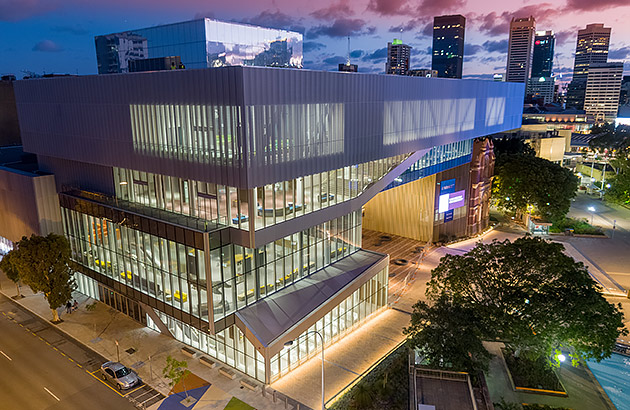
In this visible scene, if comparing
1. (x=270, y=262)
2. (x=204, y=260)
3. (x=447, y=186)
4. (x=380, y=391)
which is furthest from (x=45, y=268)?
(x=447, y=186)

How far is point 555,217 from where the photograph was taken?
6116 cm

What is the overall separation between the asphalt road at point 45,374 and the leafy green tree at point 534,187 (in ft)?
186

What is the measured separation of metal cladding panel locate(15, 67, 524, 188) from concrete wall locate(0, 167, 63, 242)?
10.3 feet

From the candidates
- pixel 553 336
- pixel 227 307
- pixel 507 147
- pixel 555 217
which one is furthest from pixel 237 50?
pixel 507 147

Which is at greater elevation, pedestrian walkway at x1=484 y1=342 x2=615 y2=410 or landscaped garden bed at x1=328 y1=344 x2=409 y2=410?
landscaped garden bed at x1=328 y1=344 x2=409 y2=410

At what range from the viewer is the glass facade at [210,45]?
33.5m

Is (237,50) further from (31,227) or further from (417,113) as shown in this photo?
(31,227)

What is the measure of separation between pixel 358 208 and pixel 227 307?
1483 centimetres

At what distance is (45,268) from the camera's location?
35.0 m

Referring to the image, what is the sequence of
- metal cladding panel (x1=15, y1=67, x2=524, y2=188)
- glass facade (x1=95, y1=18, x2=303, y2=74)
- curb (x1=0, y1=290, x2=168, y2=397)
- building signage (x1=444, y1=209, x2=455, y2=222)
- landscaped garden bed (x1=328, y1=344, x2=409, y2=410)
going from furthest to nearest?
building signage (x1=444, y1=209, x2=455, y2=222) → glass facade (x1=95, y1=18, x2=303, y2=74) → curb (x1=0, y1=290, x2=168, y2=397) → metal cladding panel (x1=15, y1=67, x2=524, y2=188) → landscaped garden bed (x1=328, y1=344, x2=409, y2=410)

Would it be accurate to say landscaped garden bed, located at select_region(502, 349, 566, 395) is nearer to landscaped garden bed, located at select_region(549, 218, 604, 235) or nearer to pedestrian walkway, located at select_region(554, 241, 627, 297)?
pedestrian walkway, located at select_region(554, 241, 627, 297)

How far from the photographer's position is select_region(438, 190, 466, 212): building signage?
2172 inches

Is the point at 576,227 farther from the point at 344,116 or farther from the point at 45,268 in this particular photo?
the point at 45,268

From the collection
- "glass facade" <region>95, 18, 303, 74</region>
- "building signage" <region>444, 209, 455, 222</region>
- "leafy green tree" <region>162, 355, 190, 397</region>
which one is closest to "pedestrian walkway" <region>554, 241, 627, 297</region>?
"building signage" <region>444, 209, 455, 222</region>
